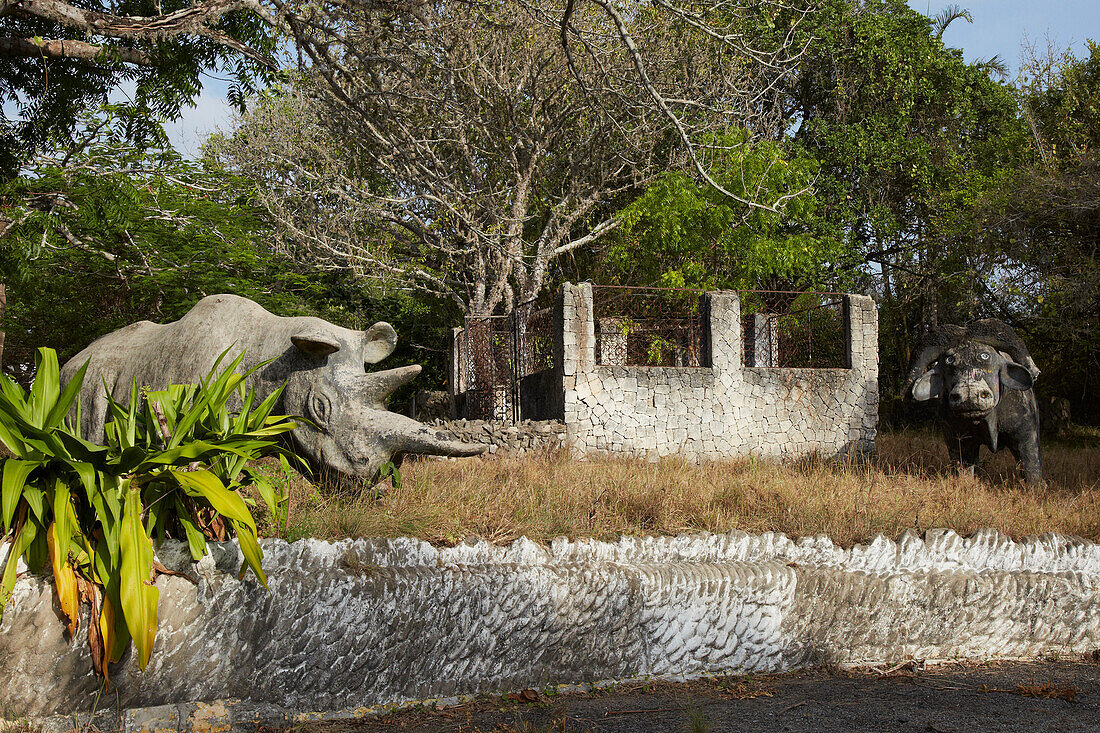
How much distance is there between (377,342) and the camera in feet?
16.0

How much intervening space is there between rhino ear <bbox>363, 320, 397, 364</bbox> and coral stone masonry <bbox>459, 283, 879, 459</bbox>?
694 centimetres

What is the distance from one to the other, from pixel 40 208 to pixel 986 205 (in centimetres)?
Result: 1348

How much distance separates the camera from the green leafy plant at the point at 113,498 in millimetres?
3541

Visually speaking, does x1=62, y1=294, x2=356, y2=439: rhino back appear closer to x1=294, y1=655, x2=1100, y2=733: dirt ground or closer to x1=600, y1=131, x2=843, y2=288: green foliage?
x1=294, y1=655, x2=1100, y2=733: dirt ground

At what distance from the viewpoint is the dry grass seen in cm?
497

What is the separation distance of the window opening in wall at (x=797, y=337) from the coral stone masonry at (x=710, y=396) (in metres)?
0.37

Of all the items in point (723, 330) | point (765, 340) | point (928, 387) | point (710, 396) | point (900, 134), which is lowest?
point (710, 396)

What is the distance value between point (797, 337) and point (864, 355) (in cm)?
112

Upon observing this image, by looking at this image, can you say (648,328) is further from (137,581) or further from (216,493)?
(137,581)

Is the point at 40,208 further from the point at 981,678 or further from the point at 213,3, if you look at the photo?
the point at 981,678

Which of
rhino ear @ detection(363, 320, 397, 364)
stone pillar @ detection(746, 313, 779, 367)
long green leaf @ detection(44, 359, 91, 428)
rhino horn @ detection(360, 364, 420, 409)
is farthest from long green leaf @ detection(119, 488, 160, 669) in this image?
stone pillar @ detection(746, 313, 779, 367)

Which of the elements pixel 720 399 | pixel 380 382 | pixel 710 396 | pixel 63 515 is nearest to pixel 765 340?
pixel 720 399

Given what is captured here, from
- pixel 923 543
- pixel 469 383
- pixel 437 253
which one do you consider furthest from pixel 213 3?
pixel 437 253

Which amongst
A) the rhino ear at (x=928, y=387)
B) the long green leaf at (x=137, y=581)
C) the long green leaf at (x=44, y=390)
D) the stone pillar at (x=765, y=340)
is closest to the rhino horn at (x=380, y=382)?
the long green leaf at (x=137, y=581)
